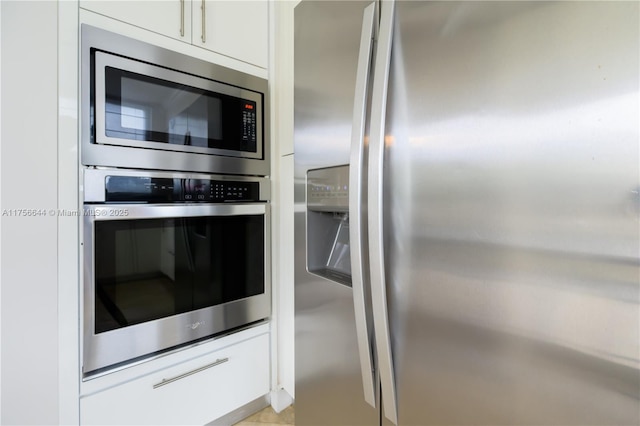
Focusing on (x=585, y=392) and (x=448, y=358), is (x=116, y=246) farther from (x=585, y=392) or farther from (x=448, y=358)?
(x=585, y=392)

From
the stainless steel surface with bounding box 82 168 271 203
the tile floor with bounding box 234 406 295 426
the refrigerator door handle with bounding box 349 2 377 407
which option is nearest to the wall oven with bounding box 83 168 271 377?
the stainless steel surface with bounding box 82 168 271 203

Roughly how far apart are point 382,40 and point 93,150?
93 centimetres

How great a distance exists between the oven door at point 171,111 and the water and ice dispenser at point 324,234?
45 cm

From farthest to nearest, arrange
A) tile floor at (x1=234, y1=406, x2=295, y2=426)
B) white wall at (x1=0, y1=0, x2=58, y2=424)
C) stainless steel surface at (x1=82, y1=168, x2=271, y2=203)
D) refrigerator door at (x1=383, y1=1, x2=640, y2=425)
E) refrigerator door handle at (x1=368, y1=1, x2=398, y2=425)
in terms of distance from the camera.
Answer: tile floor at (x1=234, y1=406, x2=295, y2=426)
stainless steel surface at (x1=82, y1=168, x2=271, y2=203)
white wall at (x1=0, y1=0, x2=58, y2=424)
refrigerator door handle at (x1=368, y1=1, x2=398, y2=425)
refrigerator door at (x1=383, y1=1, x2=640, y2=425)

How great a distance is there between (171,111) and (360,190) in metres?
0.82

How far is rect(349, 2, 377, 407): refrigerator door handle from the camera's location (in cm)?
68

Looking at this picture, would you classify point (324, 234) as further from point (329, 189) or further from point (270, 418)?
point (270, 418)

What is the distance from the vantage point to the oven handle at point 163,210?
2.95 ft

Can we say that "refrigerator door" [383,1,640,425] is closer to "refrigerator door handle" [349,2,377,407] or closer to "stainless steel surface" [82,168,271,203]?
"refrigerator door handle" [349,2,377,407]

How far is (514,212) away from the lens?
469mm

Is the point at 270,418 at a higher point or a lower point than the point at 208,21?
lower

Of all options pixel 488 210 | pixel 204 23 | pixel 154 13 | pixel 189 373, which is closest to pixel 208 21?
pixel 204 23

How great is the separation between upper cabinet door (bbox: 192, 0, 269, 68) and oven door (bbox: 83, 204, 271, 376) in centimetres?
65

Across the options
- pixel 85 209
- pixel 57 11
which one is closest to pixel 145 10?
pixel 57 11
